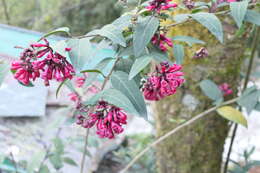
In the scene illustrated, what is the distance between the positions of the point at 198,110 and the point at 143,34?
0.76 meters

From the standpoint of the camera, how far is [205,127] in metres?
1.21

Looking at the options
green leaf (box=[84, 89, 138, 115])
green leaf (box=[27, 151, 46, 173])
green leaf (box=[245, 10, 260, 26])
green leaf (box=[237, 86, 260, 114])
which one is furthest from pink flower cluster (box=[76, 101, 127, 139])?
green leaf (box=[27, 151, 46, 173])

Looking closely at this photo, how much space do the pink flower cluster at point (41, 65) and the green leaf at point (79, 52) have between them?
0.02 meters

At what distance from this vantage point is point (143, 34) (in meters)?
0.50

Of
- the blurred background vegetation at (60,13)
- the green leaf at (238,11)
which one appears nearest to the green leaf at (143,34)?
the green leaf at (238,11)

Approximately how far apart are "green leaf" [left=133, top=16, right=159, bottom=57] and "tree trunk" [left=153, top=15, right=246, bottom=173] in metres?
0.67

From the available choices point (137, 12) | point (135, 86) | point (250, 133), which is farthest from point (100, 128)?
point (250, 133)

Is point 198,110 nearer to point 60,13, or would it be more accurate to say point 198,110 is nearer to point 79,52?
point 79,52

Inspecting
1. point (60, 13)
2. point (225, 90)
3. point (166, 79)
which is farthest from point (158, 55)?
point (60, 13)

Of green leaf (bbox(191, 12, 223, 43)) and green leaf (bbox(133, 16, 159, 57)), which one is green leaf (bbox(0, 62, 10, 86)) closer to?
green leaf (bbox(133, 16, 159, 57))

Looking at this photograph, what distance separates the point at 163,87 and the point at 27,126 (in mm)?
1229

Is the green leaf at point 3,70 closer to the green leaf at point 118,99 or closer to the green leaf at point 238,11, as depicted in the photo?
the green leaf at point 118,99

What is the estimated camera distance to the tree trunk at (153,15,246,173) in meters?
1.17

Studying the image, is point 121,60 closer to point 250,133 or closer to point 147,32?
point 147,32
